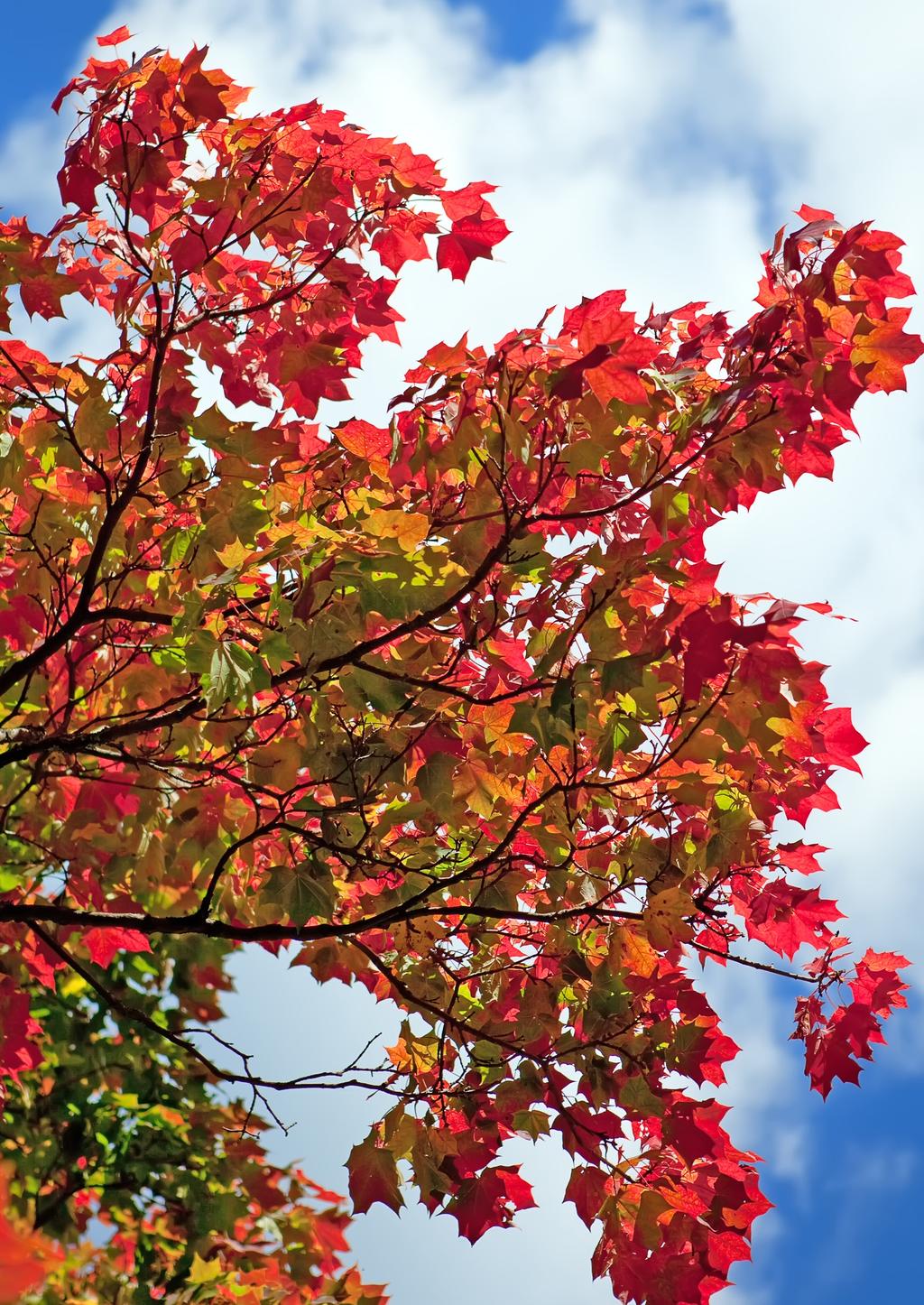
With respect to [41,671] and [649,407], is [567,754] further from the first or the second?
[41,671]

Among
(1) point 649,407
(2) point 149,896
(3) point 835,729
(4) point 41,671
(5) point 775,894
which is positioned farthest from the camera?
(2) point 149,896

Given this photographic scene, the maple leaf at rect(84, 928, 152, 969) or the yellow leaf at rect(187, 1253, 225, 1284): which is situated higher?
the maple leaf at rect(84, 928, 152, 969)

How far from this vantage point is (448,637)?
3.54 meters

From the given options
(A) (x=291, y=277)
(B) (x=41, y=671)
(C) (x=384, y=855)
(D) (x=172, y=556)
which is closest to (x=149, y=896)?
(B) (x=41, y=671)

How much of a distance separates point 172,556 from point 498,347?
110 cm

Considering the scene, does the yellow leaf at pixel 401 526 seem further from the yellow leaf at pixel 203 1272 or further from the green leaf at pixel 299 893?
the yellow leaf at pixel 203 1272

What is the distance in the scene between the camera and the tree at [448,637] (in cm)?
314

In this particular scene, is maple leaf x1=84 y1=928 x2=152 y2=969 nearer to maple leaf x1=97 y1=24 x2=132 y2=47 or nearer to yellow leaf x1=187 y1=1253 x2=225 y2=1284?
yellow leaf x1=187 y1=1253 x2=225 y2=1284

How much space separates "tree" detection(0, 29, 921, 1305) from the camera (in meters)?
3.14

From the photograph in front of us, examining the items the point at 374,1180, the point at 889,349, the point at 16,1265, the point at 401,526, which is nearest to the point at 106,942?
the point at 374,1180

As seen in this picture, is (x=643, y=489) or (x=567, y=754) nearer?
(x=643, y=489)

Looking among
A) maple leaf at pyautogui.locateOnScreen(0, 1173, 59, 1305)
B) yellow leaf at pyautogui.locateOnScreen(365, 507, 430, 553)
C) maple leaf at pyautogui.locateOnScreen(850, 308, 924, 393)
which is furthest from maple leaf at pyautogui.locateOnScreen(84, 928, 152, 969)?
maple leaf at pyautogui.locateOnScreen(0, 1173, 59, 1305)

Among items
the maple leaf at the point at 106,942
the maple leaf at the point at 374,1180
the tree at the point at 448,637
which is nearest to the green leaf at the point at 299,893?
the tree at the point at 448,637

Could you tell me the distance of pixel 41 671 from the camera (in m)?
4.43
